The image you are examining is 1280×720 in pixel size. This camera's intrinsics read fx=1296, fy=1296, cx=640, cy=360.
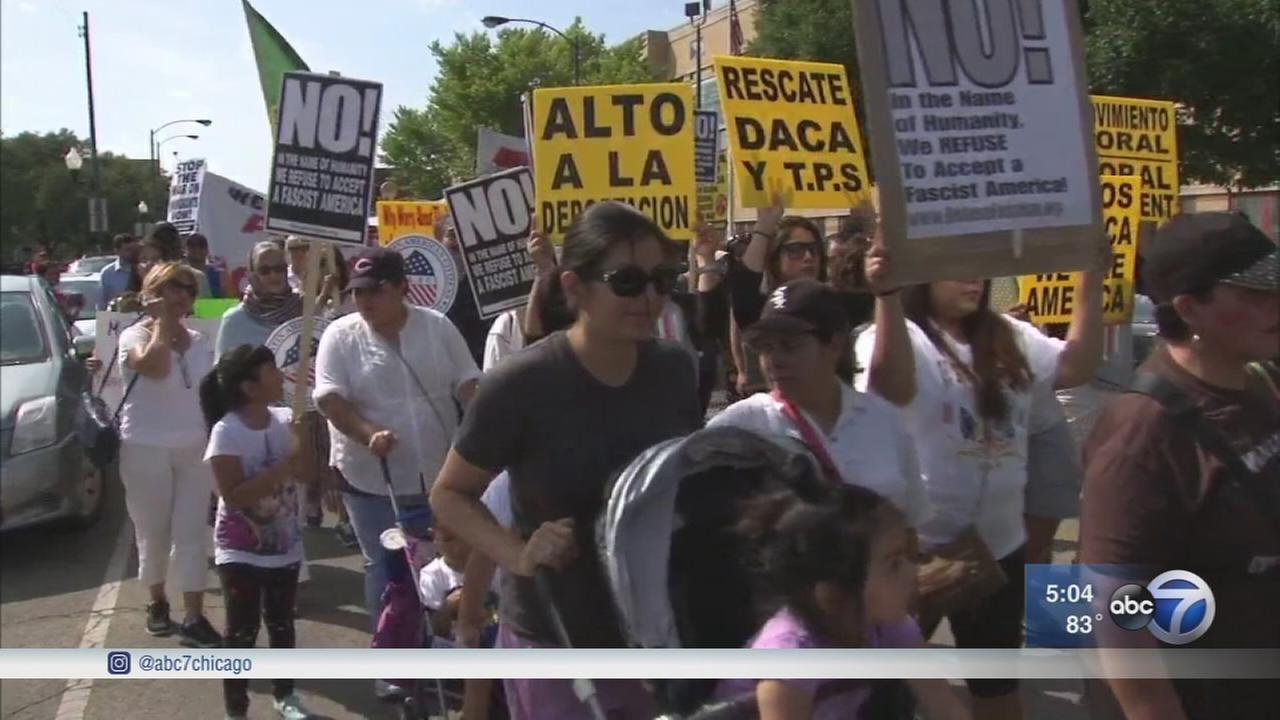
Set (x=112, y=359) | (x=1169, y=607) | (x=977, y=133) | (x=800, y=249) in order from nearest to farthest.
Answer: (x=1169, y=607) → (x=977, y=133) → (x=800, y=249) → (x=112, y=359)

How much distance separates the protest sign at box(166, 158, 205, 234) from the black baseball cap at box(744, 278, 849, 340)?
1.13 metres

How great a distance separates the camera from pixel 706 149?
386 centimetres

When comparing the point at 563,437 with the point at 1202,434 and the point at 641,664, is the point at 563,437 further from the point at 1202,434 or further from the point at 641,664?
the point at 1202,434

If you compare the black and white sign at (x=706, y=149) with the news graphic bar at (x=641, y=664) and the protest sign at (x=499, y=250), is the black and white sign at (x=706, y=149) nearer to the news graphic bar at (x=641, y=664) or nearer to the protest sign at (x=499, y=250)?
the protest sign at (x=499, y=250)

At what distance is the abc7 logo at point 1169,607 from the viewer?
6.81 feet

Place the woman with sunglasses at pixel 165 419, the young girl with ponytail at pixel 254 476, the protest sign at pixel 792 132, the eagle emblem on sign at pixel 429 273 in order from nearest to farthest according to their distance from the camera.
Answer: the protest sign at pixel 792 132 → the young girl with ponytail at pixel 254 476 → the woman with sunglasses at pixel 165 419 → the eagle emblem on sign at pixel 429 273

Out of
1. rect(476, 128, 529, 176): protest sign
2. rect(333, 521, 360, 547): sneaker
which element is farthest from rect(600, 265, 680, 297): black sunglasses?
rect(333, 521, 360, 547): sneaker

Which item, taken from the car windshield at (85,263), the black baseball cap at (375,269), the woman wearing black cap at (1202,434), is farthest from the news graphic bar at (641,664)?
the black baseball cap at (375,269)

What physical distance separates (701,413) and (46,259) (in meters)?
1.48

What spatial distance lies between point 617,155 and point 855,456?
1.20 metres

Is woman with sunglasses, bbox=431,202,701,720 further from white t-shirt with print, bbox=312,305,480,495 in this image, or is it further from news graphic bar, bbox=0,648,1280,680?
white t-shirt with print, bbox=312,305,480,495

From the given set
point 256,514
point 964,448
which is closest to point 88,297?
point 256,514

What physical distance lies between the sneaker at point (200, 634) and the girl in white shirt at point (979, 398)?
1371 millimetres

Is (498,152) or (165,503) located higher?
(498,152)
